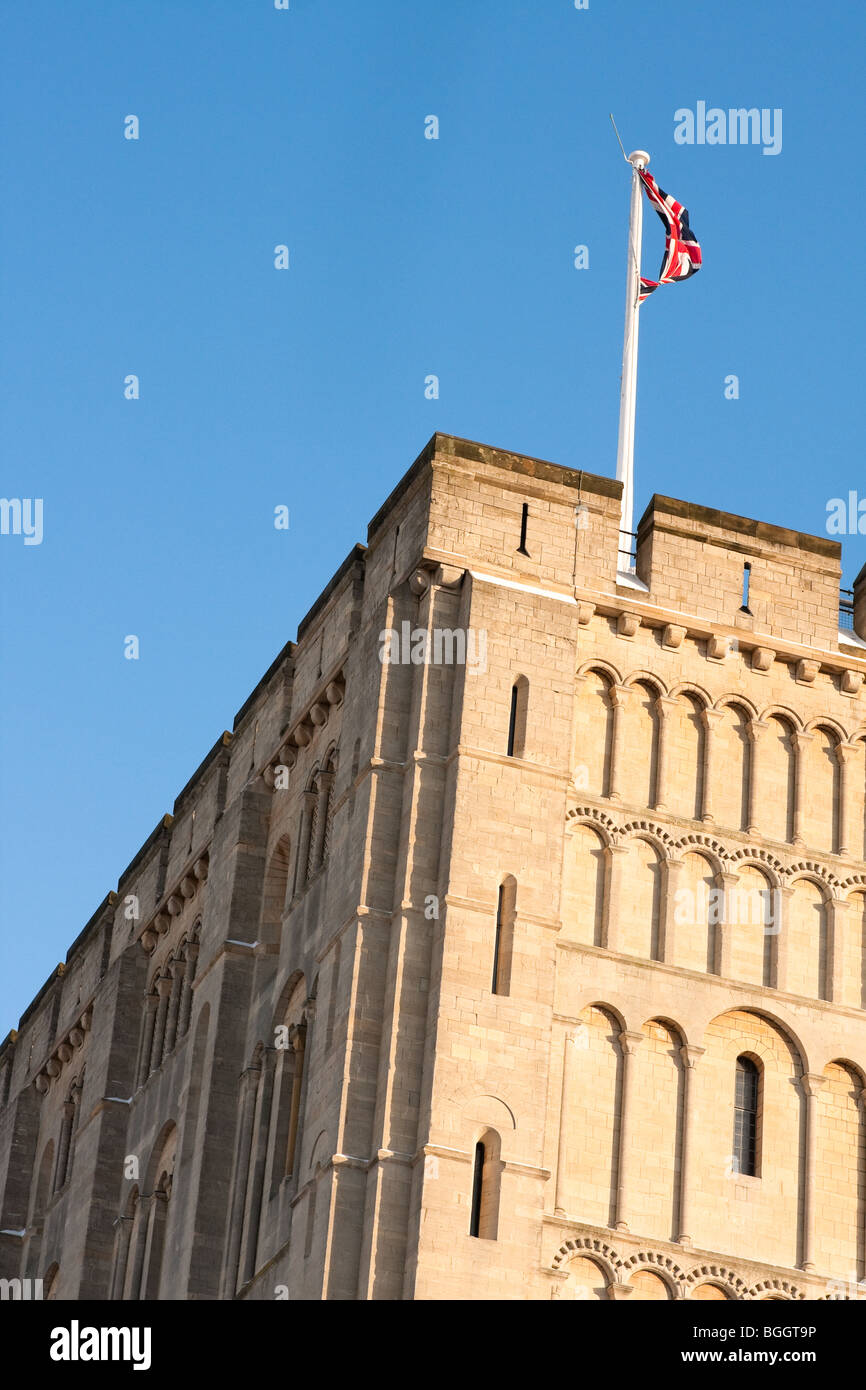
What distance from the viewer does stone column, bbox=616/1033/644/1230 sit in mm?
37156

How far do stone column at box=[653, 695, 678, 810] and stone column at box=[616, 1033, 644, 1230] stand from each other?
12.2 feet

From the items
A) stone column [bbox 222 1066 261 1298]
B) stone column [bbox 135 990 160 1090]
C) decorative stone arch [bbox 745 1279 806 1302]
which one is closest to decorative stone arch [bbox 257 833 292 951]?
stone column [bbox 222 1066 261 1298]

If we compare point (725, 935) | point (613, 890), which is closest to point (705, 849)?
point (725, 935)

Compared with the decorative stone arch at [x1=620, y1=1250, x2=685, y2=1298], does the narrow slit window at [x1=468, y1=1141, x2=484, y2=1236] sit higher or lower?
higher

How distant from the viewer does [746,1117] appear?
3884cm

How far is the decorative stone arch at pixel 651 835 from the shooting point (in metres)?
39.8

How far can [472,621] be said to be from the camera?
130 ft

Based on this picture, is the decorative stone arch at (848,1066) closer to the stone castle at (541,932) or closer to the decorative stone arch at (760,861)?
the stone castle at (541,932)

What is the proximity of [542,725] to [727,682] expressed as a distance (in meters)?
3.56

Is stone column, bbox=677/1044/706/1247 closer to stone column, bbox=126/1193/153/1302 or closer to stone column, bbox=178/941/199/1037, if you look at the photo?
stone column, bbox=126/1193/153/1302

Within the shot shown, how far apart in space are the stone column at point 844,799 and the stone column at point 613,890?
3.53 metres

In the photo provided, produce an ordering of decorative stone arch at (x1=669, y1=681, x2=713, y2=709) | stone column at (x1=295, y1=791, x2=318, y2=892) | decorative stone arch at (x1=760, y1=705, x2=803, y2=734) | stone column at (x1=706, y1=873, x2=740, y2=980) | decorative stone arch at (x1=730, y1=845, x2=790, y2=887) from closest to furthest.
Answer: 1. stone column at (x1=706, y1=873, x2=740, y2=980)
2. decorative stone arch at (x1=730, y1=845, x2=790, y2=887)
3. decorative stone arch at (x1=669, y1=681, x2=713, y2=709)
4. decorative stone arch at (x1=760, y1=705, x2=803, y2=734)
5. stone column at (x1=295, y1=791, x2=318, y2=892)
